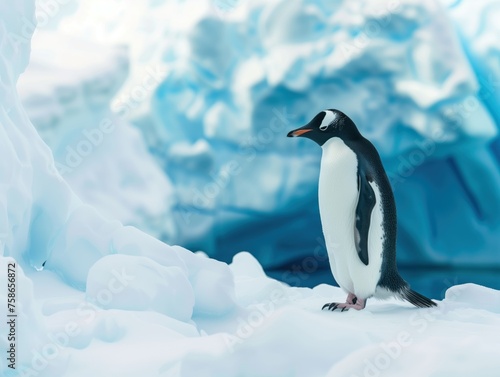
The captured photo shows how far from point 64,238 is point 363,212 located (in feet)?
2.97

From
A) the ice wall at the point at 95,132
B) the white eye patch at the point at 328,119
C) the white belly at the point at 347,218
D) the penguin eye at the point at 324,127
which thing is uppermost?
the white eye patch at the point at 328,119

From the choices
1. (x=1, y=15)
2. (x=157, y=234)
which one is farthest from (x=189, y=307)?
(x=157, y=234)

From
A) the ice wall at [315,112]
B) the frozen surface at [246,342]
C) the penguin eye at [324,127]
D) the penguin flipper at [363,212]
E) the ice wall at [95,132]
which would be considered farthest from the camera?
the ice wall at [315,112]

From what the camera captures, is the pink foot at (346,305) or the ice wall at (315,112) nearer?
the pink foot at (346,305)

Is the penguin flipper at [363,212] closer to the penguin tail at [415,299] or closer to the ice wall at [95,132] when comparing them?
the penguin tail at [415,299]

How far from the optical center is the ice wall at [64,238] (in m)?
1.71

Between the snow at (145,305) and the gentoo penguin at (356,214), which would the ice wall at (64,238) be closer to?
the snow at (145,305)

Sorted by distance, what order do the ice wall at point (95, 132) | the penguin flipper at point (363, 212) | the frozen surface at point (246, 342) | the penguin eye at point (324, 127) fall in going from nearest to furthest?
the frozen surface at point (246, 342) < the penguin flipper at point (363, 212) < the penguin eye at point (324, 127) < the ice wall at point (95, 132)

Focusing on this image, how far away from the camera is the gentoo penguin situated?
5.45 ft

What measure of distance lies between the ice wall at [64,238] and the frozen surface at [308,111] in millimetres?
2276

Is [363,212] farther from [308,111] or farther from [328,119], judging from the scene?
[308,111]

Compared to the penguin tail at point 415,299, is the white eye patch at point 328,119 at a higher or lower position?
higher

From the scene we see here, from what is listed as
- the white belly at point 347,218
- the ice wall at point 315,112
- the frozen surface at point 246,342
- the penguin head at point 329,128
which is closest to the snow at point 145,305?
the frozen surface at point 246,342

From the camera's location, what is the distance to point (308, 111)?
4.22 m
